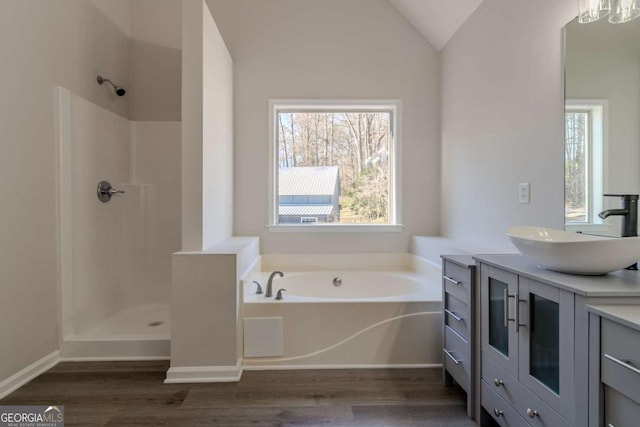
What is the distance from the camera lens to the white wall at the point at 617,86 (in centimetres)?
133

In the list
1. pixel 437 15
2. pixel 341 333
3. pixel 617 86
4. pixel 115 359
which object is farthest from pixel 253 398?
pixel 437 15

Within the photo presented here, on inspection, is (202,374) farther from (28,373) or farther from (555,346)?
(555,346)

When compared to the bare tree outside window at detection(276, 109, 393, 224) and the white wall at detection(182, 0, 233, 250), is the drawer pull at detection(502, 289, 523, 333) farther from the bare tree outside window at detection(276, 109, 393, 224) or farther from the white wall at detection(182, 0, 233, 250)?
the bare tree outside window at detection(276, 109, 393, 224)

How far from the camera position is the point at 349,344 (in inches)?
85.4

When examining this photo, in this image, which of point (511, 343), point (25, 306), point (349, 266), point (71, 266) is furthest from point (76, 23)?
point (511, 343)

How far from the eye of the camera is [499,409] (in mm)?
1430

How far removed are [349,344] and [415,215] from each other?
1.57 m

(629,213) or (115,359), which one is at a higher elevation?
(629,213)

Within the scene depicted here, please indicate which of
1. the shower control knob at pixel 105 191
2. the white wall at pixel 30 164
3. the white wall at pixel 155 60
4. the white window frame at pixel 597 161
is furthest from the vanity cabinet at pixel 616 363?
the white wall at pixel 155 60

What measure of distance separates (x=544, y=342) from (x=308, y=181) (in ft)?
8.03

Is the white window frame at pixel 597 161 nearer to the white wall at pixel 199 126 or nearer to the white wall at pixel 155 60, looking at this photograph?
the white wall at pixel 199 126

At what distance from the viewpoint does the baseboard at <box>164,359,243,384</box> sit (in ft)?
6.54

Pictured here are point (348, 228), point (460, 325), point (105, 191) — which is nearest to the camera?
point (460, 325)

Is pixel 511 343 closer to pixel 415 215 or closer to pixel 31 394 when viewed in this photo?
pixel 415 215
